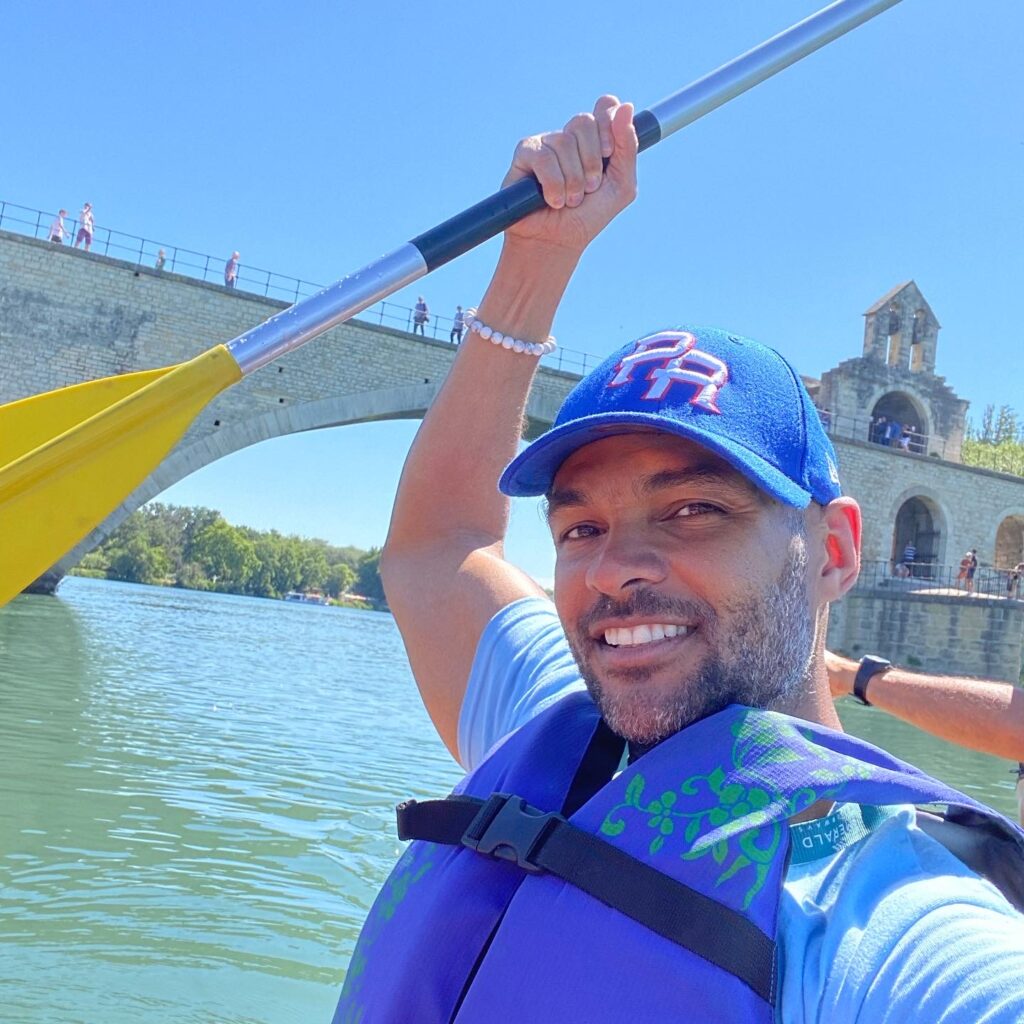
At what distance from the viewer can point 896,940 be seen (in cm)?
74

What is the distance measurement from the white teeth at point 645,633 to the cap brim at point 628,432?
0.18 meters

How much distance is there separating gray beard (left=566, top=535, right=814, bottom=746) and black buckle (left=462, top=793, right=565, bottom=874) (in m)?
0.16

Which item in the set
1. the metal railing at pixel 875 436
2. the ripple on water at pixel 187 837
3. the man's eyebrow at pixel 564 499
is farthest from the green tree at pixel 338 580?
the man's eyebrow at pixel 564 499

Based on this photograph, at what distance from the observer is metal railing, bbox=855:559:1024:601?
23.5 m

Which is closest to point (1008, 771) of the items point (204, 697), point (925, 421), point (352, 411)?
point (204, 697)

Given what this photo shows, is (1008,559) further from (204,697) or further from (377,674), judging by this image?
(204,697)

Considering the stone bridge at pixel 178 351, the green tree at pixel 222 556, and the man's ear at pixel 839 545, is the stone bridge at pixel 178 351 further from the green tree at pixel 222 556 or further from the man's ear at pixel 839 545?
the green tree at pixel 222 556

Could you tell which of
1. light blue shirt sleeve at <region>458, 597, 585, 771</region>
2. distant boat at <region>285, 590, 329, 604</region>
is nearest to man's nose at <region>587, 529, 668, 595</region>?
light blue shirt sleeve at <region>458, 597, 585, 771</region>

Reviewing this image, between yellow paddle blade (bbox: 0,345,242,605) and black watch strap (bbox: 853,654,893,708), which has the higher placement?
yellow paddle blade (bbox: 0,345,242,605)

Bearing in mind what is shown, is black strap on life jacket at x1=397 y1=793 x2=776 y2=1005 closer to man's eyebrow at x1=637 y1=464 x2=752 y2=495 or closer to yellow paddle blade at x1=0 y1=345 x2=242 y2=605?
man's eyebrow at x1=637 y1=464 x2=752 y2=495

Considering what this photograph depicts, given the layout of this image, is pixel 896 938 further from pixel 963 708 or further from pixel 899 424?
pixel 899 424

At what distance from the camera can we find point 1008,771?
892 cm

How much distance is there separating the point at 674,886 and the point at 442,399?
966 mm

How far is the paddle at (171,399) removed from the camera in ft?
5.25
